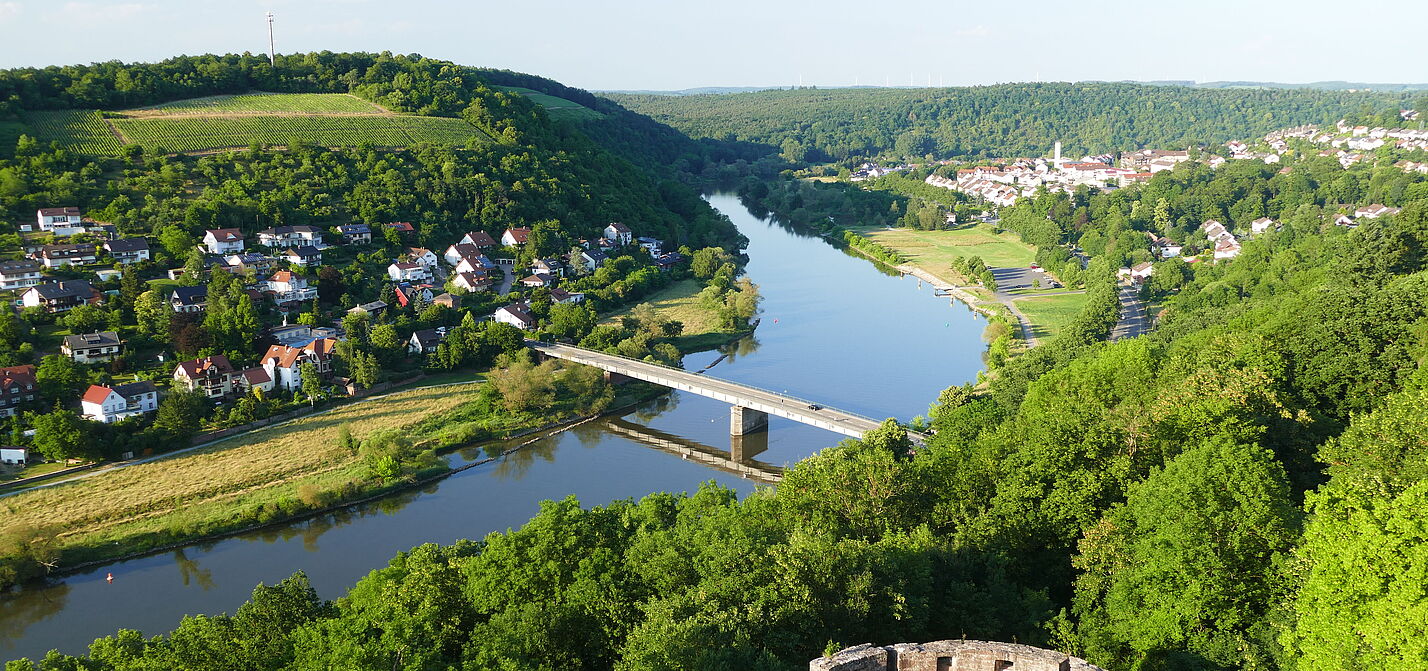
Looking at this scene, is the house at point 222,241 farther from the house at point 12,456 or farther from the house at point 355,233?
the house at point 12,456

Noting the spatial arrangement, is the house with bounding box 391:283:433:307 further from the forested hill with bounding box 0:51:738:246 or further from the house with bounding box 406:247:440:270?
the forested hill with bounding box 0:51:738:246

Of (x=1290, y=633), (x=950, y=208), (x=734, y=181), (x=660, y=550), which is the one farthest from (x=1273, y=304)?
(x=734, y=181)

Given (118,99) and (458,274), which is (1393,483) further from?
(118,99)

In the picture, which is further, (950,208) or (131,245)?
(950,208)

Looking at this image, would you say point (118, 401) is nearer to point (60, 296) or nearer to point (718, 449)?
point (60, 296)

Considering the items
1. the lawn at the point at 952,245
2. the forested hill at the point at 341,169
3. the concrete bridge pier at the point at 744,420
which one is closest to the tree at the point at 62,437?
the forested hill at the point at 341,169

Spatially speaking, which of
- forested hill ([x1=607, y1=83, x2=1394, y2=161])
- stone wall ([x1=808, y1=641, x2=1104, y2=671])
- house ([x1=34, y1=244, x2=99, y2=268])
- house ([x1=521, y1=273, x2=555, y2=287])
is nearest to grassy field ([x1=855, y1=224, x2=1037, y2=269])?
house ([x1=521, y1=273, x2=555, y2=287])
